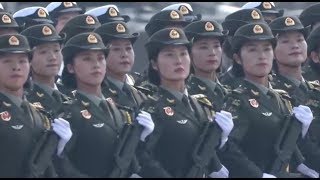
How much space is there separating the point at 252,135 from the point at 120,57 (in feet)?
6.13

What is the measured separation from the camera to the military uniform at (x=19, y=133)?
57.0 feet

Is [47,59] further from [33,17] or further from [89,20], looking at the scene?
[33,17]

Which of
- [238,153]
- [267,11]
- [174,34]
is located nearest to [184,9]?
[267,11]

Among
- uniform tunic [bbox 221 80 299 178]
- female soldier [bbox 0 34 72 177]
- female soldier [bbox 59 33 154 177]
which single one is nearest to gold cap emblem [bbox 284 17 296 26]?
uniform tunic [bbox 221 80 299 178]

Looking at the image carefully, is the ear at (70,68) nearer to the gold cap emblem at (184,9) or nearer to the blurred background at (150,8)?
the gold cap emblem at (184,9)

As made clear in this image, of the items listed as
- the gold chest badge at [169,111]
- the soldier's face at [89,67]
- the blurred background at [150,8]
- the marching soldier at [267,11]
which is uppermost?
the soldier's face at [89,67]

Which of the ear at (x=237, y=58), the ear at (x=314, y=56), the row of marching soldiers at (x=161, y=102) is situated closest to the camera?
the row of marching soldiers at (x=161, y=102)

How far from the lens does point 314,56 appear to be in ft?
66.6

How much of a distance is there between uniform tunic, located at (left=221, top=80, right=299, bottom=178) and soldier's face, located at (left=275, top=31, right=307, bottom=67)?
974mm

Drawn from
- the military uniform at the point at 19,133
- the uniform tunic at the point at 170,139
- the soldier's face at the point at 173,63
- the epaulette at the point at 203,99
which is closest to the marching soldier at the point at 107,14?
the epaulette at the point at 203,99

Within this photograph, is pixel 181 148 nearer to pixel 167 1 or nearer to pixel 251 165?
pixel 251 165

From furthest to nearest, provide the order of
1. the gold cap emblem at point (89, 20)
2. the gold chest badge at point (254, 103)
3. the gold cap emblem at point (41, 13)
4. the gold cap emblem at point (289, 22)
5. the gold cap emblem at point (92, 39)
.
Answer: the gold cap emblem at point (41, 13), the gold cap emblem at point (89, 20), the gold cap emblem at point (289, 22), the gold chest badge at point (254, 103), the gold cap emblem at point (92, 39)

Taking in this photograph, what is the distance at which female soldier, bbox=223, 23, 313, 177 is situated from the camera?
18.7m

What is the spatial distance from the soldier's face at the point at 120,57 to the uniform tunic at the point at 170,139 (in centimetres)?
117
